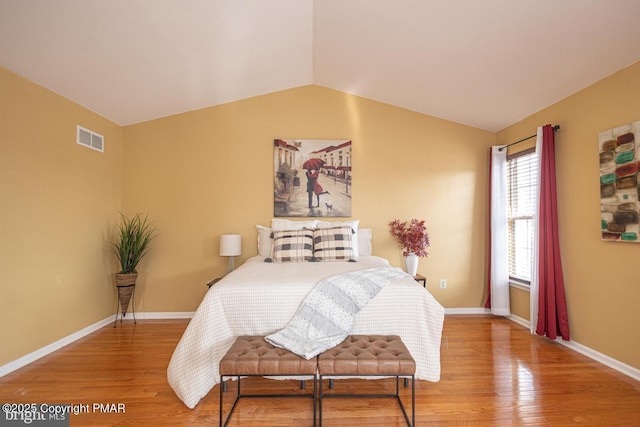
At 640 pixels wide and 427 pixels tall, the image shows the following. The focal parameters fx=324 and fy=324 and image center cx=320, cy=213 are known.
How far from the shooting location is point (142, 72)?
10.1 feet

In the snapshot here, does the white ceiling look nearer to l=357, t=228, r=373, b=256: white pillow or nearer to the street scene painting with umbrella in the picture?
the street scene painting with umbrella

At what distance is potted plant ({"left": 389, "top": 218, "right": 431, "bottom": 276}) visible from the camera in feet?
12.7

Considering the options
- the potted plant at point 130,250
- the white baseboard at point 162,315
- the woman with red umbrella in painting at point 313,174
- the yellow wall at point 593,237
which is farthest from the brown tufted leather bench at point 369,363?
the potted plant at point 130,250

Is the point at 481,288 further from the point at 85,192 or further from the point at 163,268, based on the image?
the point at 85,192

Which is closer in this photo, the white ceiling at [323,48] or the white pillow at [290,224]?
the white ceiling at [323,48]

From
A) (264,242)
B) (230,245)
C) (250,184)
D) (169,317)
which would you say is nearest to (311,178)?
(250,184)

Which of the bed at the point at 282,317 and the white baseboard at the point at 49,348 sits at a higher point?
the bed at the point at 282,317

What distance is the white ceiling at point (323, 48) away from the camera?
2264 millimetres

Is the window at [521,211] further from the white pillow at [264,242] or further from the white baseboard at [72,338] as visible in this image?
the white baseboard at [72,338]

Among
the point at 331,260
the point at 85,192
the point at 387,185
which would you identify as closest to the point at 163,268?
the point at 85,192

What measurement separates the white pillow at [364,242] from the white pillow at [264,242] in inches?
42.9

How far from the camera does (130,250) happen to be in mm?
3768

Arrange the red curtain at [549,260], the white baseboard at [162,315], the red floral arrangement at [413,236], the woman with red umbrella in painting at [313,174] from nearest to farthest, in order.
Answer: the red curtain at [549,260] → the red floral arrangement at [413,236] → the white baseboard at [162,315] → the woman with red umbrella in painting at [313,174]

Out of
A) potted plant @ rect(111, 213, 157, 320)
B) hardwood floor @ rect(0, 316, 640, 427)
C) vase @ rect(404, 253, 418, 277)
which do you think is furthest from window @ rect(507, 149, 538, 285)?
potted plant @ rect(111, 213, 157, 320)
